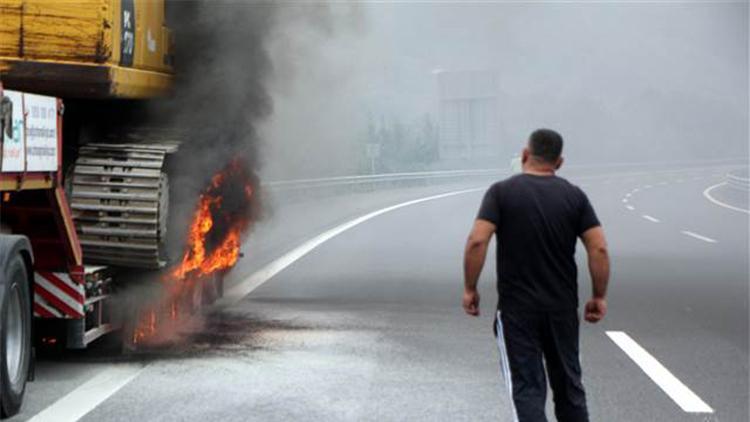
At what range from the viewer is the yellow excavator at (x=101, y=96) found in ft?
28.3

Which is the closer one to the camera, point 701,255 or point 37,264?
point 37,264

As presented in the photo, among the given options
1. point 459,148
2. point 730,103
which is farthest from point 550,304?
point 730,103

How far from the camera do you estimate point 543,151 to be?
5.73 m

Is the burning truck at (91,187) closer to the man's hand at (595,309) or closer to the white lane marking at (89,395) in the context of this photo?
the white lane marking at (89,395)

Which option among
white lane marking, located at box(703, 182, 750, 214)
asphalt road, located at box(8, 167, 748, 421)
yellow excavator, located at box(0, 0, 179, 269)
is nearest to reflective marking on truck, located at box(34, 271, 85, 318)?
asphalt road, located at box(8, 167, 748, 421)

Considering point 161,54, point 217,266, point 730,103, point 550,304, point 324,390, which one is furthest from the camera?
point 730,103

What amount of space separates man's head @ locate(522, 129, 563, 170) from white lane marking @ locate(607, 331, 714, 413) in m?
2.40

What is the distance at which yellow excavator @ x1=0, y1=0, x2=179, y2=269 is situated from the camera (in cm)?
862

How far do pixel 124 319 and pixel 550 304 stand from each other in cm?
441

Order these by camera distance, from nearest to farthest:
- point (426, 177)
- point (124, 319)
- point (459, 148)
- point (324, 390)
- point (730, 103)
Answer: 1. point (324, 390)
2. point (124, 319)
3. point (426, 177)
4. point (459, 148)
5. point (730, 103)

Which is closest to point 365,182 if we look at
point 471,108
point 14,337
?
point 14,337

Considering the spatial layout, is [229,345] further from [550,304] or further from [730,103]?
[730,103]

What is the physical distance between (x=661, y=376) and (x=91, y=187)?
4.39 meters

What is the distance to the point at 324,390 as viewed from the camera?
788cm
